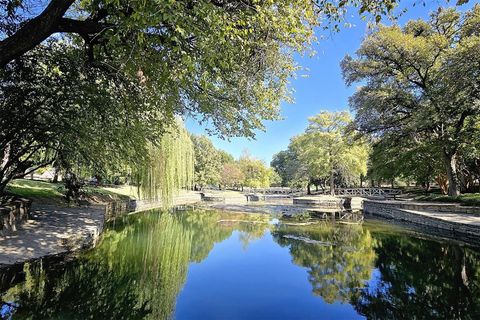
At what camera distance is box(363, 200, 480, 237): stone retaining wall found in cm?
1256

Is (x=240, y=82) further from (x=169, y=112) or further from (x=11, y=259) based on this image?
(x=11, y=259)

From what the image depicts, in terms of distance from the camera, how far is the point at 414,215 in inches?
685

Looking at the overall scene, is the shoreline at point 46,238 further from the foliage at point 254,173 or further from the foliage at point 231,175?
the foliage at point 254,173

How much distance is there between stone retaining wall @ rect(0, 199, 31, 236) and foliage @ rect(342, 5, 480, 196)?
1903cm

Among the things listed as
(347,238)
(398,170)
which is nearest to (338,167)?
(398,170)

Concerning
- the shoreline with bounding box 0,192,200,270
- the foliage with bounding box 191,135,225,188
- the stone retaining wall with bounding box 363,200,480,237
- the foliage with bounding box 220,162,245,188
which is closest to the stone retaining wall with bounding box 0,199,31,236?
the shoreline with bounding box 0,192,200,270

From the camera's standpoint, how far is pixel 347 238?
43.7 ft

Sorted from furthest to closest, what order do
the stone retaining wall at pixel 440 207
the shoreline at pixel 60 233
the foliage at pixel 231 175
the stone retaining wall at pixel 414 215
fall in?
the foliage at pixel 231 175, the stone retaining wall at pixel 440 207, the stone retaining wall at pixel 414 215, the shoreline at pixel 60 233

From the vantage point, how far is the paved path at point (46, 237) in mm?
7498

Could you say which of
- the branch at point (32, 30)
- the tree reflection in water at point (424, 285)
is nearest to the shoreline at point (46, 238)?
the branch at point (32, 30)

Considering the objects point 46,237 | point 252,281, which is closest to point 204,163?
point 46,237

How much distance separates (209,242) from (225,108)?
617 cm

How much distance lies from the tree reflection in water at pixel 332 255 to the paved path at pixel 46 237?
6.39 meters

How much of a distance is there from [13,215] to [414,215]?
1781 centimetres
